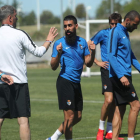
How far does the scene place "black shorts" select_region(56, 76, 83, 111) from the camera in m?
7.38

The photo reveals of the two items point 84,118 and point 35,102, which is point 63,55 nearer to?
point 84,118

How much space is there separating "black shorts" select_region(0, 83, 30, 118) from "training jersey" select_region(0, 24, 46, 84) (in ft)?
0.43

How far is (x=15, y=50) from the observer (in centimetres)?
659

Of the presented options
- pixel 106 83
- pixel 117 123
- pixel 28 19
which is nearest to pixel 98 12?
pixel 28 19

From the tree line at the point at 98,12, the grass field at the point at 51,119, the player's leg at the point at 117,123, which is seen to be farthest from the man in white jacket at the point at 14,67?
the tree line at the point at 98,12

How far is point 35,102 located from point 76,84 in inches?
287

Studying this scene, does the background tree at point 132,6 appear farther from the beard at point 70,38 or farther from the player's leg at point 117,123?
the beard at point 70,38

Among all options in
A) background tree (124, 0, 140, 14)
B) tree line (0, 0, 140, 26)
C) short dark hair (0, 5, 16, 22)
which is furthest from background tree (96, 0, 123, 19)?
short dark hair (0, 5, 16, 22)

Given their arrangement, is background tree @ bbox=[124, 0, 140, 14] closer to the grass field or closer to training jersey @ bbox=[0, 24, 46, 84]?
the grass field

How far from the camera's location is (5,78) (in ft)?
21.5

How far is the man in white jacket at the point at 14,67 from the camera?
21.6ft

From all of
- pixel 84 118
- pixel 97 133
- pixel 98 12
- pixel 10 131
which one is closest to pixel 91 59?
pixel 97 133

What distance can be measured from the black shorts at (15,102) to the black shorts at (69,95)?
89 cm

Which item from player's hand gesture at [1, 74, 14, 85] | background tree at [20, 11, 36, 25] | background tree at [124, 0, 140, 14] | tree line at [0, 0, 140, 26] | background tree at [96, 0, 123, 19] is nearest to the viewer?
player's hand gesture at [1, 74, 14, 85]
